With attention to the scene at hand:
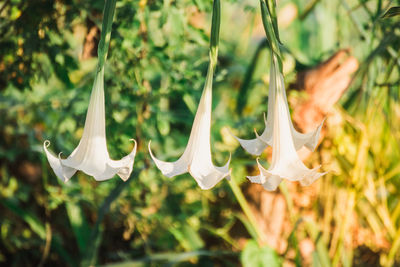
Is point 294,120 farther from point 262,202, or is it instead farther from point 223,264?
point 223,264

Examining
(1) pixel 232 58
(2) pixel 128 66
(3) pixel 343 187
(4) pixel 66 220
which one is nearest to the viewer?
(2) pixel 128 66

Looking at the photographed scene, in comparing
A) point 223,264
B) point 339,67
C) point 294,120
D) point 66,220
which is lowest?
point 223,264

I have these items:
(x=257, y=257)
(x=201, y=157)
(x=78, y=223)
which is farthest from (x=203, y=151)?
(x=78, y=223)

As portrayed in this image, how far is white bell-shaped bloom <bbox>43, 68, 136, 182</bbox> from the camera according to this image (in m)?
0.47

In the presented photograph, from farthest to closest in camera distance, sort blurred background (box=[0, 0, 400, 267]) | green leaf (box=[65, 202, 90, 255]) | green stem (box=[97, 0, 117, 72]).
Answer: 1. green leaf (box=[65, 202, 90, 255])
2. blurred background (box=[0, 0, 400, 267])
3. green stem (box=[97, 0, 117, 72])

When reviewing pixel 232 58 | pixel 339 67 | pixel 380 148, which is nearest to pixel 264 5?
pixel 339 67

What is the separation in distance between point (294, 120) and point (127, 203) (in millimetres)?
521

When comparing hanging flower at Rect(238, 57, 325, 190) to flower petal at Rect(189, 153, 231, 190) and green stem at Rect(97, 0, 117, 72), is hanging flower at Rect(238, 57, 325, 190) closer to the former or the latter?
flower petal at Rect(189, 153, 231, 190)

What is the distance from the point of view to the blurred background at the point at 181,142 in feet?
2.65

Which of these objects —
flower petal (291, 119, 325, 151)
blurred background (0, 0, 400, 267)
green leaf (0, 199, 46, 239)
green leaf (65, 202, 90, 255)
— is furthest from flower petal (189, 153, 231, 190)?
green leaf (0, 199, 46, 239)

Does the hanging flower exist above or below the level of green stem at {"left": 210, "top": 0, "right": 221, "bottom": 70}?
below

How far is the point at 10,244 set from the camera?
1284mm

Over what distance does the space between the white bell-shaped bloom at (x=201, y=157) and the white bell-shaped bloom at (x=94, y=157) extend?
0.05 m

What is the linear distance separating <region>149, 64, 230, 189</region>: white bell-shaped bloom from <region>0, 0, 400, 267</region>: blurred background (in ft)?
0.93
